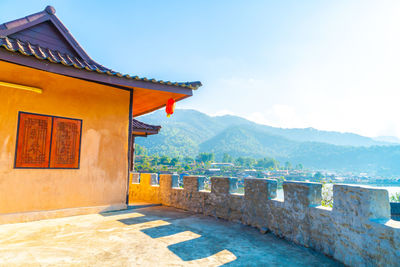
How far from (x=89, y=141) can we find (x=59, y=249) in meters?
2.85

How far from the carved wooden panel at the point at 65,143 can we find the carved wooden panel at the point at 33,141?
112 mm

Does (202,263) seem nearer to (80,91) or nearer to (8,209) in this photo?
(8,209)

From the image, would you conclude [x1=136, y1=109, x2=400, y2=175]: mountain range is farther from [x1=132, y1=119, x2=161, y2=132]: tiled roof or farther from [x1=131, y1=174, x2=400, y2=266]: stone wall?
[x1=131, y1=174, x2=400, y2=266]: stone wall

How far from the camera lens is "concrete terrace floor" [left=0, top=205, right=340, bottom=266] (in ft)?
9.21

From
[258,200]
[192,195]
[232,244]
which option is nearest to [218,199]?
[192,195]

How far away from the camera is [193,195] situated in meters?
6.00

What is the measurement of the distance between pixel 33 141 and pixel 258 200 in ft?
14.9

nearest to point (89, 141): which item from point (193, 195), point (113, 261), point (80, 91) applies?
point (80, 91)

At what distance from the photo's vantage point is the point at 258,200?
14.4 ft

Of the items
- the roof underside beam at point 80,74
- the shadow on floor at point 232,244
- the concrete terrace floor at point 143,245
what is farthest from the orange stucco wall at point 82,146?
the shadow on floor at point 232,244

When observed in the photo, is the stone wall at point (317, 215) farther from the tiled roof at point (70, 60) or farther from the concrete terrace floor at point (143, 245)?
the tiled roof at point (70, 60)

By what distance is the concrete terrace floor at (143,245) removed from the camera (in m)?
2.81

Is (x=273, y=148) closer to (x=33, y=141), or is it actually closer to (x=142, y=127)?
(x=142, y=127)

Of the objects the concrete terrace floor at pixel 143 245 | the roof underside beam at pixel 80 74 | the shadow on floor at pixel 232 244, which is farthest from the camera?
the roof underside beam at pixel 80 74
